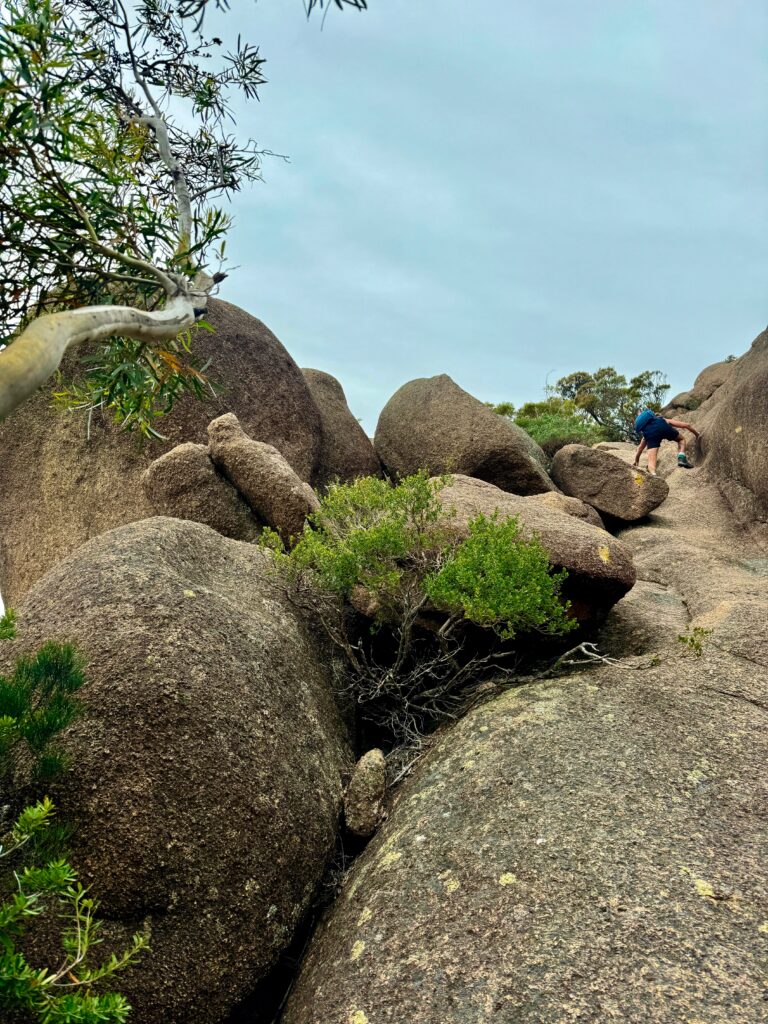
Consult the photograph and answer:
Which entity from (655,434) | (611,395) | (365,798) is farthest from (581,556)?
(611,395)

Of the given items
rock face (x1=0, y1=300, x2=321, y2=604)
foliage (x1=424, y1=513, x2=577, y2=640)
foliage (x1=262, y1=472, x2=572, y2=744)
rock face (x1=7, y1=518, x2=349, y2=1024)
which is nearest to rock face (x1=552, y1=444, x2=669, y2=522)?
rock face (x1=0, y1=300, x2=321, y2=604)

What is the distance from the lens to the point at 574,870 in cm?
634

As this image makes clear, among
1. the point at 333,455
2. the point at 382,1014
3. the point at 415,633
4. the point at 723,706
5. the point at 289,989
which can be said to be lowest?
the point at 289,989

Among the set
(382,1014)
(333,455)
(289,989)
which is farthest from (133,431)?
(382,1014)

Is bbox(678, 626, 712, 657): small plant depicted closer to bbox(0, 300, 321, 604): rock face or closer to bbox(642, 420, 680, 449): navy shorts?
bbox(0, 300, 321, 604): rock face

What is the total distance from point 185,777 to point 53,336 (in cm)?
426

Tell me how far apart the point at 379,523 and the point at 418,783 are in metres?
3.85

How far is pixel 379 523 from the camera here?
10.8 m

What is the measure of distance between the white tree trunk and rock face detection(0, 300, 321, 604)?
335 inches

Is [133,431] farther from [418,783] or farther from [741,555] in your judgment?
[741,555]

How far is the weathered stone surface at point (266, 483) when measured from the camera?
512 inches

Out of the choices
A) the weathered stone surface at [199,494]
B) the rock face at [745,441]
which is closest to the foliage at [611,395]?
the rock face at [745,441]

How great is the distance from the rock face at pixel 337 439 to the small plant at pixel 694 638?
34.8 feet

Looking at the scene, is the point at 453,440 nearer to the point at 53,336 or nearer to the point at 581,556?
the point at 581,556
